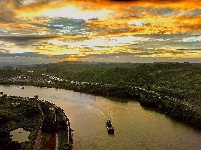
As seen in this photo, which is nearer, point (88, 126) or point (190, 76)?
point (88, 126)

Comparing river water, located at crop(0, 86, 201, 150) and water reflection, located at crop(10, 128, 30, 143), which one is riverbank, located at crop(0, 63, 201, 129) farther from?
water reflection, located at crop(10, 128, 30, 143)

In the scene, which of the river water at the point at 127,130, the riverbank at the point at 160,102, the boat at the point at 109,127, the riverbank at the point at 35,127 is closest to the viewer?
the riverbank at the point at 35,127

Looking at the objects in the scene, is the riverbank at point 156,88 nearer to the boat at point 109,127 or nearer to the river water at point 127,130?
the river water at point 127,130

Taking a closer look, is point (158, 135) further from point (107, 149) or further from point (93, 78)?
point (93, 78)

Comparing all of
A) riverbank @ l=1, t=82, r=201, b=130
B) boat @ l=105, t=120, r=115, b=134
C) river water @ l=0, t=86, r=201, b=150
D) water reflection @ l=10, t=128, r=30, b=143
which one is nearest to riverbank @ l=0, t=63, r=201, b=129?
riverbank @ l=1, t=82, r=201, b=130

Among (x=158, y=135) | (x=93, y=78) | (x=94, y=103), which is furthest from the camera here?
(x=93, y=78)

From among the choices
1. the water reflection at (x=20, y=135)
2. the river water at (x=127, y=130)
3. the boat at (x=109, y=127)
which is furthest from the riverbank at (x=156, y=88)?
the water reflection at (x=20, y=135)

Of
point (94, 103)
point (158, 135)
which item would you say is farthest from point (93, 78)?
point (158, 135)
